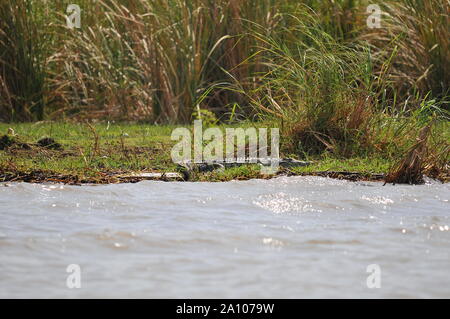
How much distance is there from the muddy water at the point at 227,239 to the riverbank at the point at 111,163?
32cm

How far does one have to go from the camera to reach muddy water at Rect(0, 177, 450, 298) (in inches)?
174

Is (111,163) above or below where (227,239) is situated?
below

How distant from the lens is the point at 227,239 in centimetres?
524

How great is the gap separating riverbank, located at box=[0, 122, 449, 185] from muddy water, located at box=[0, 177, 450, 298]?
0.32m

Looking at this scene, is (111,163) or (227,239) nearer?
(227,239)

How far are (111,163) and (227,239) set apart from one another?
9.71ft

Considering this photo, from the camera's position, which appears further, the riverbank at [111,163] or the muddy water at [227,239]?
the riverbank at [111,163]

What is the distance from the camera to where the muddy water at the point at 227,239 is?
14.5 feet

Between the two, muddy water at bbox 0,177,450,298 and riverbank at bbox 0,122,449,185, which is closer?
muddy water at bbox 0,177,450,298

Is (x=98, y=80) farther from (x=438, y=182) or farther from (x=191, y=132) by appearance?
(x=438, y=182)

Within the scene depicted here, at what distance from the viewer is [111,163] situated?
26.2 ft

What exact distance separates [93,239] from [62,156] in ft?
10.4

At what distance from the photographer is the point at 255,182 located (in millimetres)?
7070
